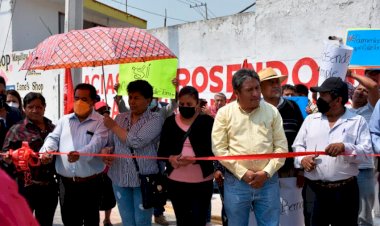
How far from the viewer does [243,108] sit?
3557 mm

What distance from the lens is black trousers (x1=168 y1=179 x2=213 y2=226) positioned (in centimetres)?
382

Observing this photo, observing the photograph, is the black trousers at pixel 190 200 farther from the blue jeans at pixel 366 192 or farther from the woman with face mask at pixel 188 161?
the blue jeans at pixel 366 192

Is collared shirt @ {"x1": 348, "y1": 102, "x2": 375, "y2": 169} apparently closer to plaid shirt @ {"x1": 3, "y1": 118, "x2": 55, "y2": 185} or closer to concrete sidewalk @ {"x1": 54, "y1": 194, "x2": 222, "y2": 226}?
concrete sidewalk @ {"x1": 54, "y1": 194, "x2": 222, "y2": 226}

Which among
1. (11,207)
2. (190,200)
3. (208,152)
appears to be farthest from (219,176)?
(11,207)

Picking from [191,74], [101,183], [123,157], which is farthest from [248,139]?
[191,74]

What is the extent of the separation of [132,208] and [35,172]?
3.27 ft

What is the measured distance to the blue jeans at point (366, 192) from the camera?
438 centimetres

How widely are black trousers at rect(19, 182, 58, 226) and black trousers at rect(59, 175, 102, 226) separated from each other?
0.17 m

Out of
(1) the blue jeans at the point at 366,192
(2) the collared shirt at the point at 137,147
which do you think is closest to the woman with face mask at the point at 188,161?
(2) the collared shirt at the point at 137,147

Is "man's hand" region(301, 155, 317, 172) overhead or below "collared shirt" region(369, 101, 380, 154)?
below

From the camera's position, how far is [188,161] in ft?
12.4

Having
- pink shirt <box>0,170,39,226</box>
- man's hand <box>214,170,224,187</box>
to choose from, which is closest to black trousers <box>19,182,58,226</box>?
man's hand <box>214,170,224,187</box>

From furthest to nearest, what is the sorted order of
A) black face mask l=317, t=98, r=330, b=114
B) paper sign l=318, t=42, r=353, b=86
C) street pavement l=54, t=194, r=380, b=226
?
street pavement l=54, t=194, r=380, b=226 → paper sign l=318, t=42, r=353, b=86 → black face mask l=317, t=98, r=330, b=114

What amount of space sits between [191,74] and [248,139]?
5695 millimetres
